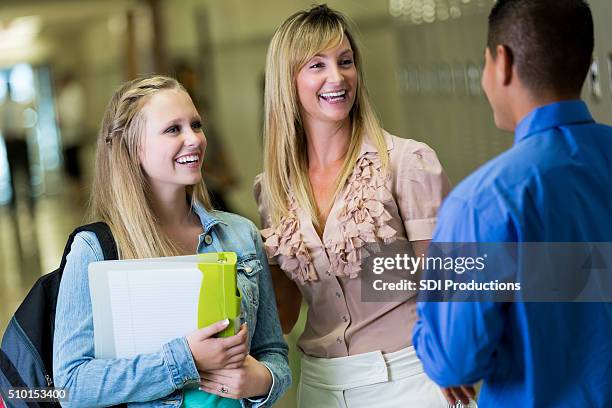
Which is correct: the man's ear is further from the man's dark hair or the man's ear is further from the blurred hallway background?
the blurred hallway background

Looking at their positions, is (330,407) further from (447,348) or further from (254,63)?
(254,63)

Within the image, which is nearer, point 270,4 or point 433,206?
point 433,206

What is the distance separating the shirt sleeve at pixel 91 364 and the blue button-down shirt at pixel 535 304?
1.73 ft

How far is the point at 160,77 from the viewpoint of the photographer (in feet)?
7.22

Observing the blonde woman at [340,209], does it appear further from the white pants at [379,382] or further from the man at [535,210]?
the man at [535,210]

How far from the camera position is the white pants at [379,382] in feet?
7.45

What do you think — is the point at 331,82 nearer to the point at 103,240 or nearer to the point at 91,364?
the point at 103,240

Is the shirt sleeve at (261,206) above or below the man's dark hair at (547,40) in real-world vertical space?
below

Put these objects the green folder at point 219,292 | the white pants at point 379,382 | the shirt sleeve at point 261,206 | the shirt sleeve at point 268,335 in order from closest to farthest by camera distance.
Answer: the green folder at point 219,292 < the shirt sleeve at point 268,335 < the white pants at point 379,382 < the shirt sleeve at point 261,206

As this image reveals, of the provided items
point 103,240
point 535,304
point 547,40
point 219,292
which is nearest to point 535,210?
point 535,304

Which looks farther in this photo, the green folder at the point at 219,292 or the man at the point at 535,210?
the green folder at the point at 219,292

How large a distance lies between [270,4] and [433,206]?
1072 cm

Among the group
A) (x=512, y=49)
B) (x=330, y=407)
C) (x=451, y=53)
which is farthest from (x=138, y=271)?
(x=451, y=53)

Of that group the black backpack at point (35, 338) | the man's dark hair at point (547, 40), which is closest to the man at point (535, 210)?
the man's dark hair at point (547, 40)
